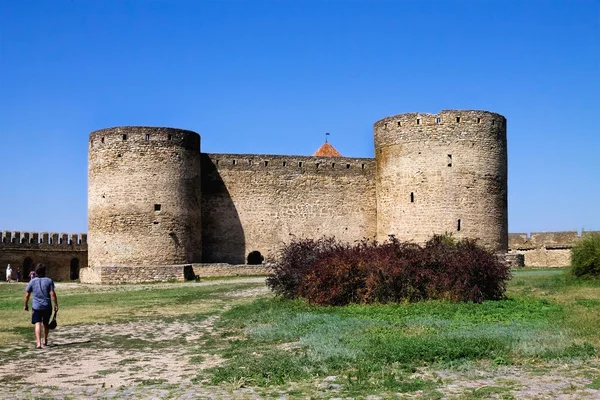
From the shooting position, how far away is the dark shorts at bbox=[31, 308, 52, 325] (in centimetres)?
1043

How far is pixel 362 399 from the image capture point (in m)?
6.22

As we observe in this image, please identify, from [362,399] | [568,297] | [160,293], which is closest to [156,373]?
[362,399]

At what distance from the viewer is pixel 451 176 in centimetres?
2983

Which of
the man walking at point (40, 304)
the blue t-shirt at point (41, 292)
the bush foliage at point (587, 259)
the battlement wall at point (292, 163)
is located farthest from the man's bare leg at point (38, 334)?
the battlement wall at point (292, 163)

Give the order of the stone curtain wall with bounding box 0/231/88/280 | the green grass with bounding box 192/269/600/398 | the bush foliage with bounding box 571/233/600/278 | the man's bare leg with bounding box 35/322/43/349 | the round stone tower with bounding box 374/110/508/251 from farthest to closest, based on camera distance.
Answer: the stone curtain wall with bounding box 0/231/88/280 → the round stone tower with bounding box 374/110/508/251 → the bush foliage with bounding box 571/233/600/278 → the man's bare leg with bounding box 35/322/43/349 → the green grass with bounding box 192/269/600/398

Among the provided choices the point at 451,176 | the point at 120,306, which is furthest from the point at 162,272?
the point at 451,176

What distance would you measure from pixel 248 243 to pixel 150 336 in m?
21.3

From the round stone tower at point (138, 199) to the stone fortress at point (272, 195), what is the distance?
0.14ft

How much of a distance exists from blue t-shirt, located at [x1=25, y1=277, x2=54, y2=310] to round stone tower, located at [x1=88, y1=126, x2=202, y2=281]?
710 inches

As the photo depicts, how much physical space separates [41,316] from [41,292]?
0.41 meters

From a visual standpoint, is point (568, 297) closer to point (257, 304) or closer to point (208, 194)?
point (257, 304)

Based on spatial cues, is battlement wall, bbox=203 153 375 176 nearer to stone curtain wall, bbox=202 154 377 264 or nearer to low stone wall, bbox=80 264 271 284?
stone curtain wall, bbox=202 154 377 264

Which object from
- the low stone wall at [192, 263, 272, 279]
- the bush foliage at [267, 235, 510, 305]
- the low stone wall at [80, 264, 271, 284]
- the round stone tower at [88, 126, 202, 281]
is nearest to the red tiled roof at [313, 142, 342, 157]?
the round stone tower at [88, 126, 202, 281]

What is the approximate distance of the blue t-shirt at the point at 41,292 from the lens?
10.6 m
